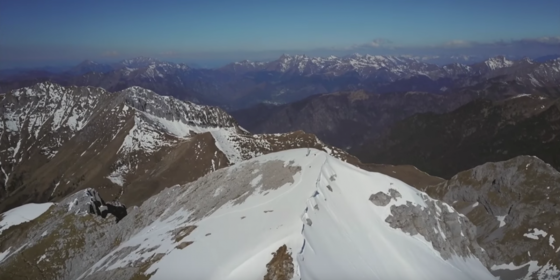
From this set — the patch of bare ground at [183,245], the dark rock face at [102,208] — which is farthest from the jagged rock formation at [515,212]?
the dark rock face at [102,208]

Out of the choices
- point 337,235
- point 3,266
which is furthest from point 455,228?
point 3,266

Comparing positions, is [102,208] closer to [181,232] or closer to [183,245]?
[181,232]

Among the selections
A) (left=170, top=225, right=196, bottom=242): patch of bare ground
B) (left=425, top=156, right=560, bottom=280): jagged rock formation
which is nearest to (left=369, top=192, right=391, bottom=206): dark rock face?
(left=170, top=225, right=196, bottom=242): patch of bare ground

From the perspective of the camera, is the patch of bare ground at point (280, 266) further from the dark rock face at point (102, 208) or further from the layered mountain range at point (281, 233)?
the dark rock face at point (102, 208)

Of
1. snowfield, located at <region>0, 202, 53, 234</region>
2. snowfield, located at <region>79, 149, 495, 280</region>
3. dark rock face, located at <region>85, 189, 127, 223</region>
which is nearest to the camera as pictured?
snowfield, located at <region>79, 149, 495, 280</region>

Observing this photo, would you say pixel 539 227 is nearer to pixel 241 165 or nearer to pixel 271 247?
pixel 241 165

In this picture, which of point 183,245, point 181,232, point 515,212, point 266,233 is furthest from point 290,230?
point 515,212

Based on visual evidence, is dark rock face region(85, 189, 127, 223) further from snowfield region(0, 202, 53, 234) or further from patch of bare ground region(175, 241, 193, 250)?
patch of bare ground region(175, 241, 193, 250)
